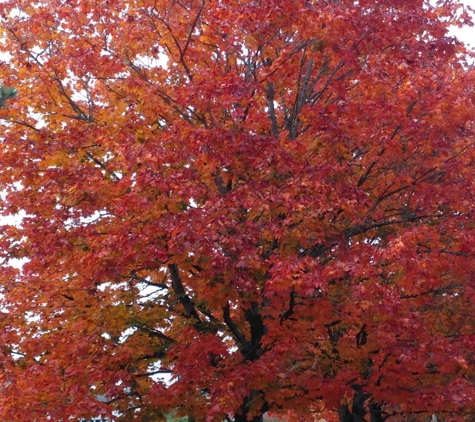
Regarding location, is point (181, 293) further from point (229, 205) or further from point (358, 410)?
point (358, 410)

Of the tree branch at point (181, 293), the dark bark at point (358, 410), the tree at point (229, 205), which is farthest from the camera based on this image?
the dark bark at point (358, 410)

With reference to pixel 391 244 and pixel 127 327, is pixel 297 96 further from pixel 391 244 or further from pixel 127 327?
pixel 127 327

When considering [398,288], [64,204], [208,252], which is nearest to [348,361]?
[398,288]

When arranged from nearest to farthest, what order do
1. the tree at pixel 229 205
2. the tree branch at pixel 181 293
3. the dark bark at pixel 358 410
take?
1. the tree at pixel 229 205
2. the tree branch at pixel 181 293
3. the dark bark at pixel 358 410

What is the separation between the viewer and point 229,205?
9.09 m

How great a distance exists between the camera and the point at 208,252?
8562 mm

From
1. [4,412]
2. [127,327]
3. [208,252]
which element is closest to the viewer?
[208,252]

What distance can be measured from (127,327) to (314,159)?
13.2 feet

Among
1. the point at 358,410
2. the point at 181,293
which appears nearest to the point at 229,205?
the point at 181,293

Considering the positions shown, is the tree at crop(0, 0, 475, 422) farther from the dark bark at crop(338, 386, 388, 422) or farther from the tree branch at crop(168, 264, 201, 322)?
the dark bark at crop(338, 386, 388, 422)

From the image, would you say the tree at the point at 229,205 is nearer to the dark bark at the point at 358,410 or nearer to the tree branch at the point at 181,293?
the tree branch at the point at 181,293

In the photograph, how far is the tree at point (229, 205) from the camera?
906cm

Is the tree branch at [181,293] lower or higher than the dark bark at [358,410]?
higher

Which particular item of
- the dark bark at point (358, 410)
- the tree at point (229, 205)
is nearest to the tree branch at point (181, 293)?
the tree at point (229, 205)
